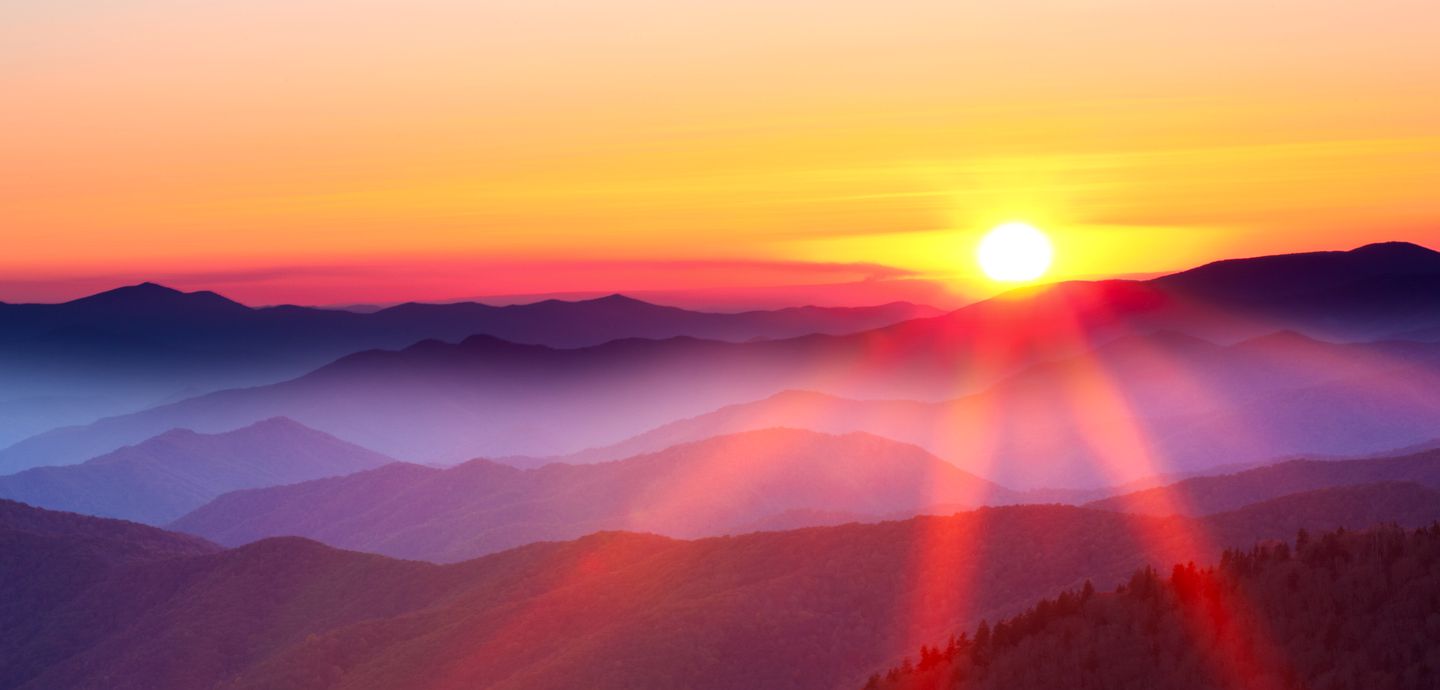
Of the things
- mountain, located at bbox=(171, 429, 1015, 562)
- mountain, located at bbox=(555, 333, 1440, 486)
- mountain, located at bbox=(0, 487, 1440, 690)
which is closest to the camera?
mountain, located at bbox=(0, 487, 1440, 690)

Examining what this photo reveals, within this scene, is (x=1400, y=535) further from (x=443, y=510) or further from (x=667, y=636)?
(x=443, y=510)

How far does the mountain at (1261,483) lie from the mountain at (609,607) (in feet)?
83.0

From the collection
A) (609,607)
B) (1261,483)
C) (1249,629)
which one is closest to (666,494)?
(1261,483)

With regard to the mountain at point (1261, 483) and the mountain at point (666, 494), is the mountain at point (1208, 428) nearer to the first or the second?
the mountain at point (666, 494)

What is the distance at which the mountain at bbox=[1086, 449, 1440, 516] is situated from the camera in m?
72.9

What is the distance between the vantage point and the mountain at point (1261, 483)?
239 feet

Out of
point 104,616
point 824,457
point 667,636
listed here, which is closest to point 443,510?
point 824,457

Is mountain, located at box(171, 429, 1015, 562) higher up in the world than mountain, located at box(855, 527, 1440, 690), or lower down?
lower down

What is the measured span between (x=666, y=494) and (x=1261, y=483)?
5928 cm

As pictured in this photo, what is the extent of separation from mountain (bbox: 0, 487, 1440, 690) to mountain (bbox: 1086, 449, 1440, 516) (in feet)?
83.0

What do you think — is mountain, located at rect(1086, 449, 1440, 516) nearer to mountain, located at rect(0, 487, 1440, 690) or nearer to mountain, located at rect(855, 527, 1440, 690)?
mountain, located at rect(0, 487, 1440, 690)

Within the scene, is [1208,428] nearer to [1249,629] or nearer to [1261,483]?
[1261,483]

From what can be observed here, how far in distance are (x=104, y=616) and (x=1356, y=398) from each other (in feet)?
516

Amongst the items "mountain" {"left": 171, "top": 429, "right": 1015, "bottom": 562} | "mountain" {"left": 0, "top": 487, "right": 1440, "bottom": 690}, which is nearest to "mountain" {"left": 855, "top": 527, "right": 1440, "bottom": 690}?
"mountain" {"left": 0, "top": 487, "right": 1440, "bottom": 690}
